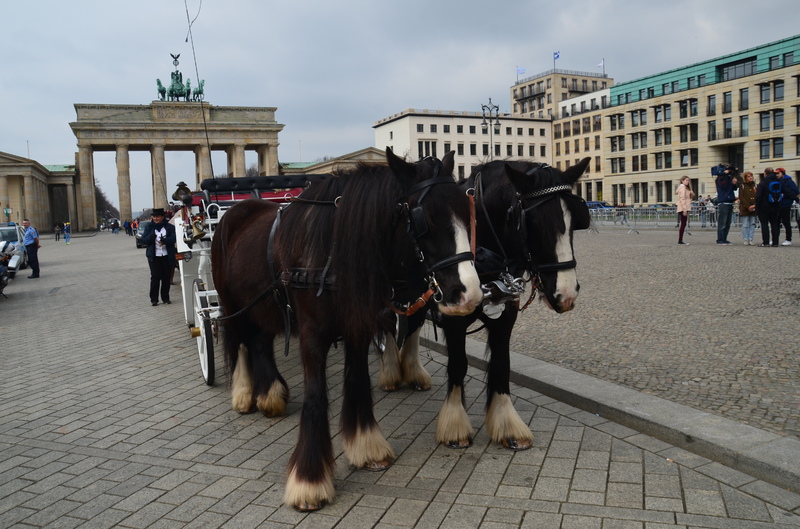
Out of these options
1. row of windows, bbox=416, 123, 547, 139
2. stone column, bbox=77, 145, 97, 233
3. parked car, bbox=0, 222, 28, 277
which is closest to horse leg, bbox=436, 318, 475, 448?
parked car, bbox=0, 222, 28, 277

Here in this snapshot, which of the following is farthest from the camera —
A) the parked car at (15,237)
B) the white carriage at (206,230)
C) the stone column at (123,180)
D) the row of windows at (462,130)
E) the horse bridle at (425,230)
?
the row of windows at (462,130)

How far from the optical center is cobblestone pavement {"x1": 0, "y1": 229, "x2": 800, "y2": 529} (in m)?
3.28

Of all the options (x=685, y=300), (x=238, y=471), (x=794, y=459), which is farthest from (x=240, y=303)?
(x=685, y=300)

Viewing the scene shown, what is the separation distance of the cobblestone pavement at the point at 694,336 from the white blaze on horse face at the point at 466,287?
8.24 feet

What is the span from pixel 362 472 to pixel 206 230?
386 cm

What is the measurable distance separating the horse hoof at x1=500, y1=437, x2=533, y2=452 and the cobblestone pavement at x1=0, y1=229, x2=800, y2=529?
0.06 m

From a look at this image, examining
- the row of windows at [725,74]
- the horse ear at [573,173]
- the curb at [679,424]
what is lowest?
the curb at [679,424]

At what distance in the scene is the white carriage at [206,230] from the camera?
19.9ft

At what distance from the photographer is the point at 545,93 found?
387ft

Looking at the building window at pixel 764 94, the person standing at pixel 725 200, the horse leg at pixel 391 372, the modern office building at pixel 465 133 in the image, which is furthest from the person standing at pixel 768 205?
the modern office building at pixel 465 133

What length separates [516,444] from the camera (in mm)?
4102

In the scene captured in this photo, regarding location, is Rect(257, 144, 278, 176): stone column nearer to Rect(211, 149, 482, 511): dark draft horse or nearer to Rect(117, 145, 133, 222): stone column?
Rect(117, 145, 133, 222): stone column

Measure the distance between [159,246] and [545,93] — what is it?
115357mm

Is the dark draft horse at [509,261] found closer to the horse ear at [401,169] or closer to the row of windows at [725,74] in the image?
the horse ear at [401,169]
